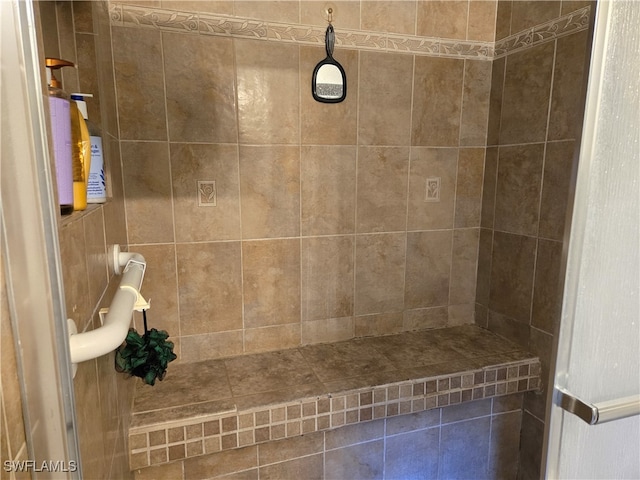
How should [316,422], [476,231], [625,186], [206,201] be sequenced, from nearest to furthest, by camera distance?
[625,186] → [316,422] → [206,201] → [476,231]

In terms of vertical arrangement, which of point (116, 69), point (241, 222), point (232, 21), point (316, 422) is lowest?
point (316, 422)

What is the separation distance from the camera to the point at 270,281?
1.41 metres

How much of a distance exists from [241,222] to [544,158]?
3.58 feet

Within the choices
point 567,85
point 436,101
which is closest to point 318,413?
point 436,101

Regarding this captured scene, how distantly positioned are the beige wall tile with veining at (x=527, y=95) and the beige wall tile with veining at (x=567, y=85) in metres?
0.03

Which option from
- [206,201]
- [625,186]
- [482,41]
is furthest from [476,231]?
[206,201]

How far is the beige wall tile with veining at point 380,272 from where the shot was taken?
1.51 meters

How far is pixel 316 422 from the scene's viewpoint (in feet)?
3.77

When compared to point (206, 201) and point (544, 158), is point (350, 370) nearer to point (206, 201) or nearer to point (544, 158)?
point (206, 201)

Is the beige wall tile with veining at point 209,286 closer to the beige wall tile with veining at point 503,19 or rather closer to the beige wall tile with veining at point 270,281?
the beige wall tile with veining at point 270,281

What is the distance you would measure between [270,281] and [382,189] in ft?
1.84

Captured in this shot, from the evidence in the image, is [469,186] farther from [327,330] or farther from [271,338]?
[271,338]

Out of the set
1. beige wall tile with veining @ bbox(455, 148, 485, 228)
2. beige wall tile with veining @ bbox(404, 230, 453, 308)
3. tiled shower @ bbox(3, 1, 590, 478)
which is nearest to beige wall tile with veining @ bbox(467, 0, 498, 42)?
tiled shower @ bbox(3, 1, 590, 478)

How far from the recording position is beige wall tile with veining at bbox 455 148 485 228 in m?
1.59
